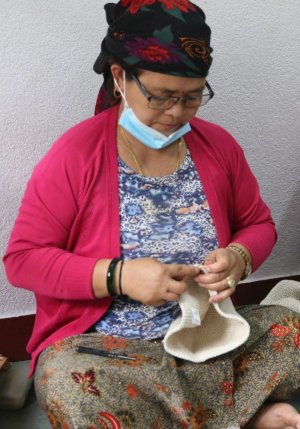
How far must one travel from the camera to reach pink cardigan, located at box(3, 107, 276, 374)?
1153 millimetres

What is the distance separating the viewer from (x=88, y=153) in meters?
1.21

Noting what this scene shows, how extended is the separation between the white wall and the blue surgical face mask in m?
0.28

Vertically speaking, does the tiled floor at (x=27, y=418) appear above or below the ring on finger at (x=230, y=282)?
below

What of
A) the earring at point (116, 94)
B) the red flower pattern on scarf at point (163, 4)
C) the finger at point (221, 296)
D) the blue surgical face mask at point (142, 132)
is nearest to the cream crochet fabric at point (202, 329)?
the finger at point (221, 296)

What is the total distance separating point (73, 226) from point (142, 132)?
0.23m

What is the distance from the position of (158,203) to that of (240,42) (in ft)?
1.79

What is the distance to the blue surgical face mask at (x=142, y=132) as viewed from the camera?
1180 millimetres

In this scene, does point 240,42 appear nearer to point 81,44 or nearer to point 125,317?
point 81,44

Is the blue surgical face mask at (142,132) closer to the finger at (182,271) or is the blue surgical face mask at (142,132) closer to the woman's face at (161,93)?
the woman's face at (161,93)

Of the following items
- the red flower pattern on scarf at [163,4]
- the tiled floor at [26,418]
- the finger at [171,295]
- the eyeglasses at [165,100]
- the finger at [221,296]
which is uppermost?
the red flower pattern on scarf at [163,4]

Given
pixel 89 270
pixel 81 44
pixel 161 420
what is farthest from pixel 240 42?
pixel 161 420

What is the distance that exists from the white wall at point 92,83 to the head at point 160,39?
0.28m

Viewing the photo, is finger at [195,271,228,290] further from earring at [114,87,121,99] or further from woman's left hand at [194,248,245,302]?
earring at [114,87,121,99]

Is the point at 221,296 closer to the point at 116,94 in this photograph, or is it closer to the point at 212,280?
the point at 212,280
